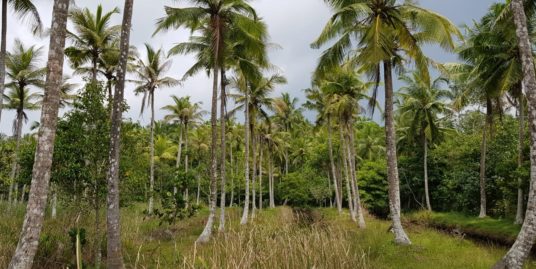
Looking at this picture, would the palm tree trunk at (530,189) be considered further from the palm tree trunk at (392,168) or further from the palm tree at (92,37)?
the palm tree at (92,37)

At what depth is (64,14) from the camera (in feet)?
28.1

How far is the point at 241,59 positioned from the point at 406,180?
998 inches

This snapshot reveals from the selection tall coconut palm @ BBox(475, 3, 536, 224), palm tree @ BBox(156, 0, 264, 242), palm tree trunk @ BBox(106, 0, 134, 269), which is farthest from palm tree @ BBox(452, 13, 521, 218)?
palm tree trunk @ BBox(106, 0, 134, 269)

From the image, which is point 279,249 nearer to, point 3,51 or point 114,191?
point 114,191

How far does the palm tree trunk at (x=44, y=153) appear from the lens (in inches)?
297

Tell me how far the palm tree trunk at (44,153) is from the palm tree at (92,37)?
1291 centimetres

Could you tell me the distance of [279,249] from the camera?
6.05 m

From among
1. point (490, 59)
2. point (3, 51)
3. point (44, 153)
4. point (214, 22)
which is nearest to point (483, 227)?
point (490, 59)

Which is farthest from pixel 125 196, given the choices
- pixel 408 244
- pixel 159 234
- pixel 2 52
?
pixel 408 244

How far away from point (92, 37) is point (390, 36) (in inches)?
599

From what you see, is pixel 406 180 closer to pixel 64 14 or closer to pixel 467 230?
pixel 467 230

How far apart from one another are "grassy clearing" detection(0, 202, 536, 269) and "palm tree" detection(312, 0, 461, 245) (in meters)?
1.63

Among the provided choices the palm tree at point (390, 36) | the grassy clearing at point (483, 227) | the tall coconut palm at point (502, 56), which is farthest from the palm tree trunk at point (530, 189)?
the grassy clearing at point (483, 227)

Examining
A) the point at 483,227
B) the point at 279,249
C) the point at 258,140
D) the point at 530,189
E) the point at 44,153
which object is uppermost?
the point at 258,140
